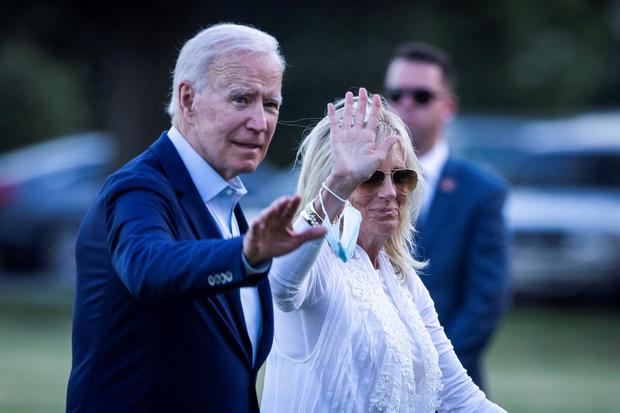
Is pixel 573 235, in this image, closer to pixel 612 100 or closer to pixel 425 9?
pixel 425 9

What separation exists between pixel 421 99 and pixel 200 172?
3.41 meters

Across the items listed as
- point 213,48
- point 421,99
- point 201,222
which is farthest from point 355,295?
point 421,99

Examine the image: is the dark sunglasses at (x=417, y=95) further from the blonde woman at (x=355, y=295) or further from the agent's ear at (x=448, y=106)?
the blonde woman at (x=355, y=295)

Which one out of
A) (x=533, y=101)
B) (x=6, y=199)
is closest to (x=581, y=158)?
(x=6, y=199)

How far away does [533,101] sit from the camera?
29562 millimetres

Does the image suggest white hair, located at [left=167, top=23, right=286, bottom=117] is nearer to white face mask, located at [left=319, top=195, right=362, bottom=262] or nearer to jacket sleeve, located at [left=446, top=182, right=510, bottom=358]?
white face mask, located at [left=319, top=195, right=362, bottom=262]

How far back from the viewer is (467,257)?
21.2ft

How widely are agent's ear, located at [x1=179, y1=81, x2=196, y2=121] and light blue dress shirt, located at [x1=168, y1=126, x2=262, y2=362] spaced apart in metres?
0.06

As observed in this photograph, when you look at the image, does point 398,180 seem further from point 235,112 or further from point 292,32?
point 292,32

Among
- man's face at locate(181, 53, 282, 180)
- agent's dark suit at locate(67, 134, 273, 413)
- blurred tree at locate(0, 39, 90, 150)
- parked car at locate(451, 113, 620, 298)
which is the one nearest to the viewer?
agent's dark suit at locate(67, 134, 273, 413)

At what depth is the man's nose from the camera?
3824mm

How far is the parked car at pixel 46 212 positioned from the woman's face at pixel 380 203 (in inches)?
632

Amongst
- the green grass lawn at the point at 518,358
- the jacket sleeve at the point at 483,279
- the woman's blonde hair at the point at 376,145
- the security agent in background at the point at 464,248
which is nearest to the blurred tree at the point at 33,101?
the green grass lawn at the point at 518,358

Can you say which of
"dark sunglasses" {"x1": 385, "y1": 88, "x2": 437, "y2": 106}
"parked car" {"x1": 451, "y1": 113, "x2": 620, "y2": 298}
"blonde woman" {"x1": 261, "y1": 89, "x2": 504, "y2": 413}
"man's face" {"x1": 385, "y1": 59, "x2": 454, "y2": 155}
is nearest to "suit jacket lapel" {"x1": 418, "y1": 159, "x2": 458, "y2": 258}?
"man's face" {"x1": 385, "y1": 59, "x2": 454, "y2": 155}
